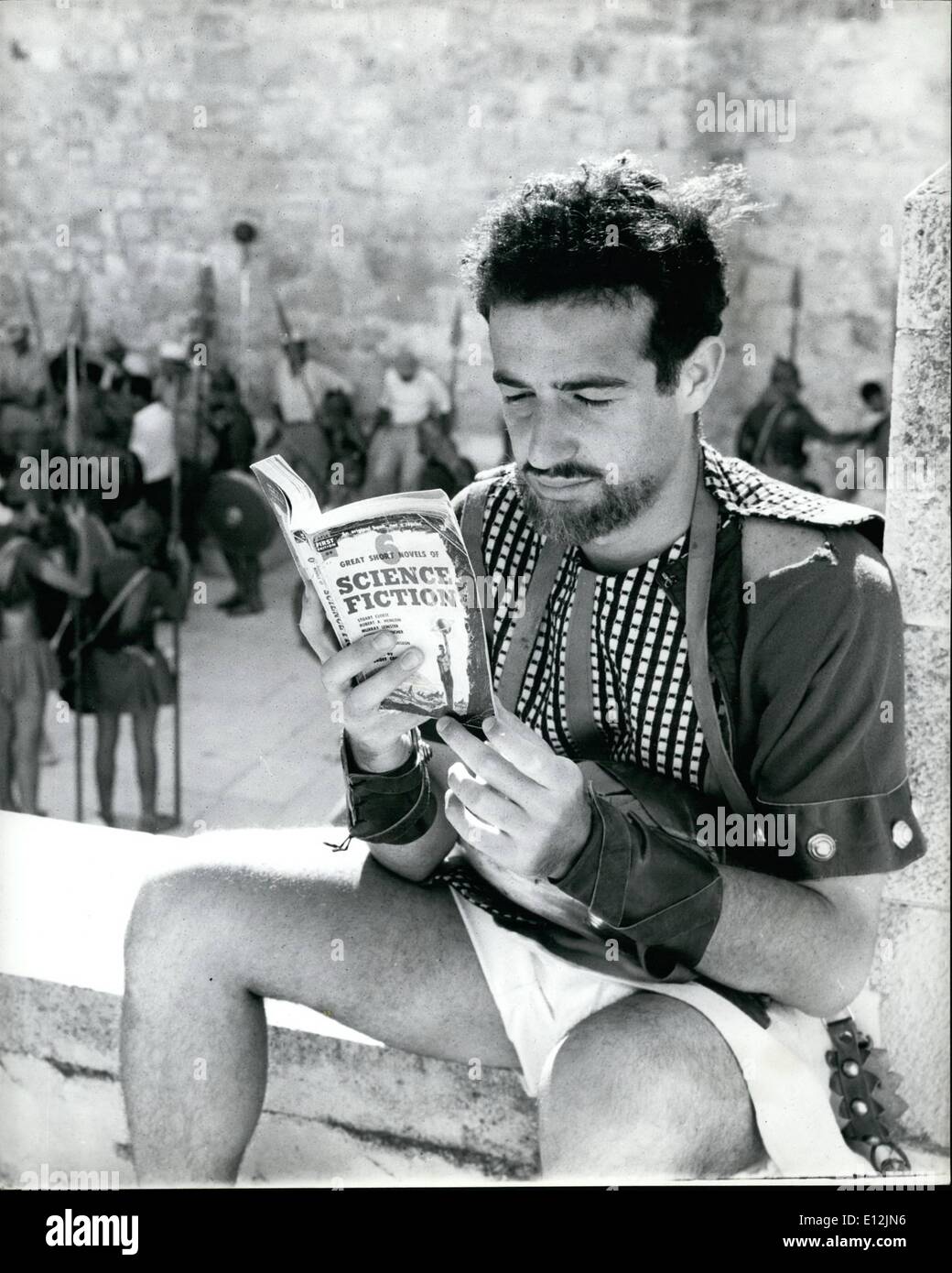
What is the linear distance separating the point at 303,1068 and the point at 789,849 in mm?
818

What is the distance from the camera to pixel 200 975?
1.89 m

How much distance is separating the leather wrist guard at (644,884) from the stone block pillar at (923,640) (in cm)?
62

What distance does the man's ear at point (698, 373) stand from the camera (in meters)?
1.94

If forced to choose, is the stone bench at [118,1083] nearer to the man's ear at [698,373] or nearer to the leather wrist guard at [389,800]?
the leather wrist guard at [389,800]

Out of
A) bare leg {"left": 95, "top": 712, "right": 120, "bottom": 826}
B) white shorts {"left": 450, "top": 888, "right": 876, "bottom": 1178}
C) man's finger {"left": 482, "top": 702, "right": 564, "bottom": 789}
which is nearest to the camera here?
man's finger {"left": 482, "top": 702, "right": 564, "bottom": 789}

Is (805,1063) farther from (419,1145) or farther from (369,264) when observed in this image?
(369,264)

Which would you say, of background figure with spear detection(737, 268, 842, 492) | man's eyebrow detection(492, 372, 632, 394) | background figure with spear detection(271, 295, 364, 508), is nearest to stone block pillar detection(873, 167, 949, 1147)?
man's eyebrow detection(492, 372, 632, 394)

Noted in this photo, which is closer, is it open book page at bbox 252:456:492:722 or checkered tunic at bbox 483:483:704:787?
open book page at bbox 252:456:492:722

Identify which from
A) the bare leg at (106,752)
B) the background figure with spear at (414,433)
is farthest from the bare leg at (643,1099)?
the background figure with spear at (414,433)

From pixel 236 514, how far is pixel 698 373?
697 centimetres

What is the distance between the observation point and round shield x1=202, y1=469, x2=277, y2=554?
868 cm

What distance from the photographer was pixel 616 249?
73.8 inches

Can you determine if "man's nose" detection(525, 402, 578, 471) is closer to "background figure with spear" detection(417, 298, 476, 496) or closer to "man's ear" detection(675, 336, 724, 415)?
"man's ear" detection(675, 336, 724, 415)

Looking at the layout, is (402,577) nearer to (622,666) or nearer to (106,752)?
(622,666)
